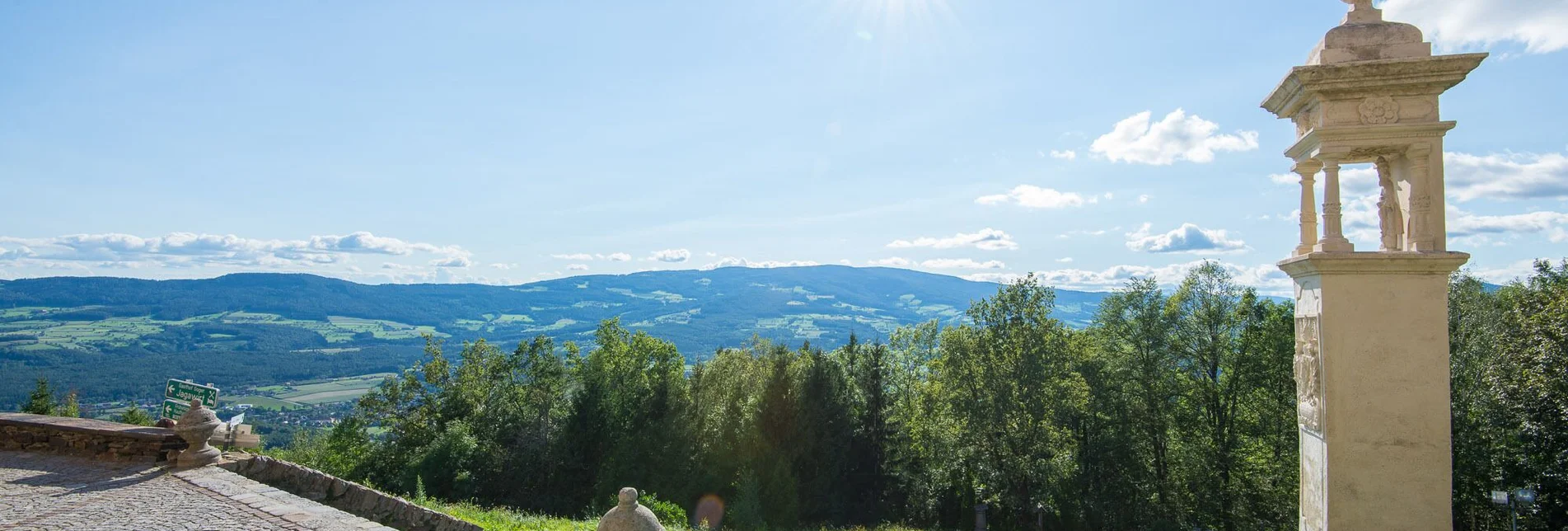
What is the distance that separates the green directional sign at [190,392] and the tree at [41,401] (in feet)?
129

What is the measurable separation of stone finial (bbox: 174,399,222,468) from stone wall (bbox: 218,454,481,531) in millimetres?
282

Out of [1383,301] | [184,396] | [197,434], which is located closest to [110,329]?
[184,396]

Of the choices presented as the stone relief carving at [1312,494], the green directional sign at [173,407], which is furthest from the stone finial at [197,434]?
the stone relief carving at [1312,494]

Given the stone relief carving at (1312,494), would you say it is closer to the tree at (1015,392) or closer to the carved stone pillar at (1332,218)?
the carved stone pillar at (1332,218)

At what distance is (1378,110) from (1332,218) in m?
1.02

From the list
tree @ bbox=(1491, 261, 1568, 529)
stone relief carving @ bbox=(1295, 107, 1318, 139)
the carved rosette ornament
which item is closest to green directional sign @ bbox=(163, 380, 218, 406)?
stone relief carving @ bbox=(1295, 107, 1318, 139)

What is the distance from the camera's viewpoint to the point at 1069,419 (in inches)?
1073

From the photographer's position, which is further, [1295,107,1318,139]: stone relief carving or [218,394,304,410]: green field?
[218,394,304,410]: green field

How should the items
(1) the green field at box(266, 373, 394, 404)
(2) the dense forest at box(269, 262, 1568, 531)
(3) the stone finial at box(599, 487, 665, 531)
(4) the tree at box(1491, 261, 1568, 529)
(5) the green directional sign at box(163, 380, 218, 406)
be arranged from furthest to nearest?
1. (1) the green field at box(266, 373, 394, 404)
2. (2) the dense forest at box(269, 262, 1568, 531)
3. (4) the tree at box(1491, 261, 1568, 529)
4. (5) the green directional sign at box(163, 380, 218, 406)
5. (3) the stone finial at box(599, 487, 665, 531)

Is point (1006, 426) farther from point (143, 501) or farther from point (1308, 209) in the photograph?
point (143, 501)

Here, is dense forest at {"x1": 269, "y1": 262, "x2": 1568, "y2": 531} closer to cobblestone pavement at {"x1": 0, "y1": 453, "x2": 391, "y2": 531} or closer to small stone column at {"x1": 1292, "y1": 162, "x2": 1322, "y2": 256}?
cobblestone pavement at {"x1": 0, "y1": 453, "x2": 391, "y2": 531}

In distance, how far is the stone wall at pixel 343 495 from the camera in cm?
1109

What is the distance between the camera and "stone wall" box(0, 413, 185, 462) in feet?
36.5

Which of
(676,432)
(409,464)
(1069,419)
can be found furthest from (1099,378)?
(409,464)
